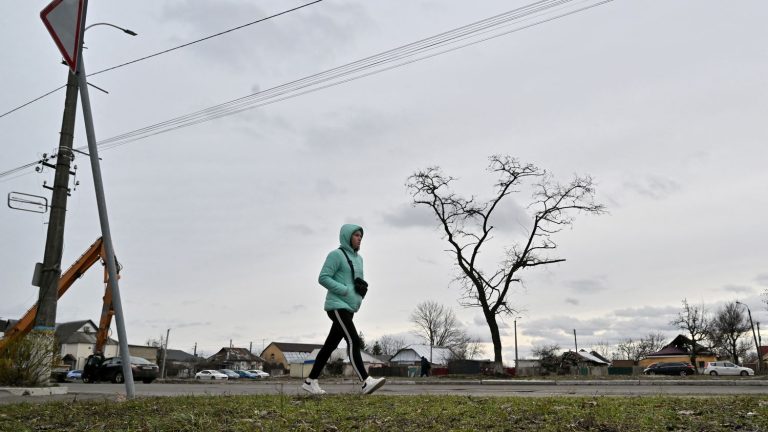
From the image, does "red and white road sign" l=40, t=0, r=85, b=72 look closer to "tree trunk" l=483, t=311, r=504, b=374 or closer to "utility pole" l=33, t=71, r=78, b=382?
"utility pole" l=33, t=71, r=78, b=382

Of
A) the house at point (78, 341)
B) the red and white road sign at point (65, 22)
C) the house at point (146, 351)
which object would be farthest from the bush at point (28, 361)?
the house at point (146, 351)

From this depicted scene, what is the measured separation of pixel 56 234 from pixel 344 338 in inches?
326

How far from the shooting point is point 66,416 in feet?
18.2

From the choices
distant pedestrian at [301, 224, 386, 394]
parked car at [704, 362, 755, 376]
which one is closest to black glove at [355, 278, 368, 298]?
distant pedestrian at [301, 224, 386, 394]

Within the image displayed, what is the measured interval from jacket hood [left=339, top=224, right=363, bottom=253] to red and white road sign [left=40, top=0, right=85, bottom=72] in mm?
3630

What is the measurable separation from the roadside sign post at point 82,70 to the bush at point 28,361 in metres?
5.61

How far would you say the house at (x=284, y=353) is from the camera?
120994 mm

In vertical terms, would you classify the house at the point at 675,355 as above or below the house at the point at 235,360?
above

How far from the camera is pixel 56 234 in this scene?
495 inches

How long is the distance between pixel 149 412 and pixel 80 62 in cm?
376

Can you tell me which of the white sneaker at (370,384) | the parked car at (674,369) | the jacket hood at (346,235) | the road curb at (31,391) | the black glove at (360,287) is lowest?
the parked car at (674,369)

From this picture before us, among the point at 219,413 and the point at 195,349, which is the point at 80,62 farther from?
the point at 195,349

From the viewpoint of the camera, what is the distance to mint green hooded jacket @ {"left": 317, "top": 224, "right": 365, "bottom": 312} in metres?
7.39

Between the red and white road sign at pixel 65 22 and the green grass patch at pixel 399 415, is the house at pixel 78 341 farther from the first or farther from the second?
the green grass patch at pixel 399 415
